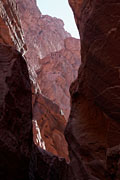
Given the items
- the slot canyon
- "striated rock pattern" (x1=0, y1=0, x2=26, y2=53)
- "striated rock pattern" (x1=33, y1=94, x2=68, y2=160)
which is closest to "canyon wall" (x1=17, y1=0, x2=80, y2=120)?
"striated rock pattern" (x1=0, y1=0, x2=26, y2=53)

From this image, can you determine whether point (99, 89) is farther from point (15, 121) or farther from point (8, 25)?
point (8, 25)

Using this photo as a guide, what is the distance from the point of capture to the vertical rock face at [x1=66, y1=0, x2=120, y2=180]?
5.41 meters

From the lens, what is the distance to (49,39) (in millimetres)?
44188

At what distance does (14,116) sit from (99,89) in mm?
3026

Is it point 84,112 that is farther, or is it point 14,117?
point 84,112

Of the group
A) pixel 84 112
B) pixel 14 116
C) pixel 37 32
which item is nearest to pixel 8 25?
pixel 84 112

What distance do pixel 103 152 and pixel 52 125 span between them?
38.2ft

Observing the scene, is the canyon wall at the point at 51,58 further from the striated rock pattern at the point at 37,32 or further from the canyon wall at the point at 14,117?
the canyon wall at the point at 14,117

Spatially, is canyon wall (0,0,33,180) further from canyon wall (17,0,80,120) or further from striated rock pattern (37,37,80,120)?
striated rock pattern (37,37,80,120)

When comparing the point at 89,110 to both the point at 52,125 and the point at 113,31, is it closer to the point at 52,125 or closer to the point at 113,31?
the point at 113,31

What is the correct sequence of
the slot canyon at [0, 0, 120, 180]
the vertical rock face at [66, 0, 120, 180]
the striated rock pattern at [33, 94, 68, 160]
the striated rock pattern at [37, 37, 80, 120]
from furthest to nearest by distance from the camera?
1. the striated rock pattern at [37, 37, 80, 120]
2. the striated rock pattern at [33, 94, 68, 160]
3. the vertical rock face at [66, 0, 120, 180]
4. the slot canyon at [0, 0, 120, 180]

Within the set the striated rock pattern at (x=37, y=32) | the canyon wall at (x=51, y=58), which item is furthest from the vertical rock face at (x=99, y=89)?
the striated rock pattern at (x=37, y=32)

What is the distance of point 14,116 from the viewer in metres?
5.27

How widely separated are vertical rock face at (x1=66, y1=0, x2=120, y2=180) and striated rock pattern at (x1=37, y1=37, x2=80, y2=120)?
67.0ft
